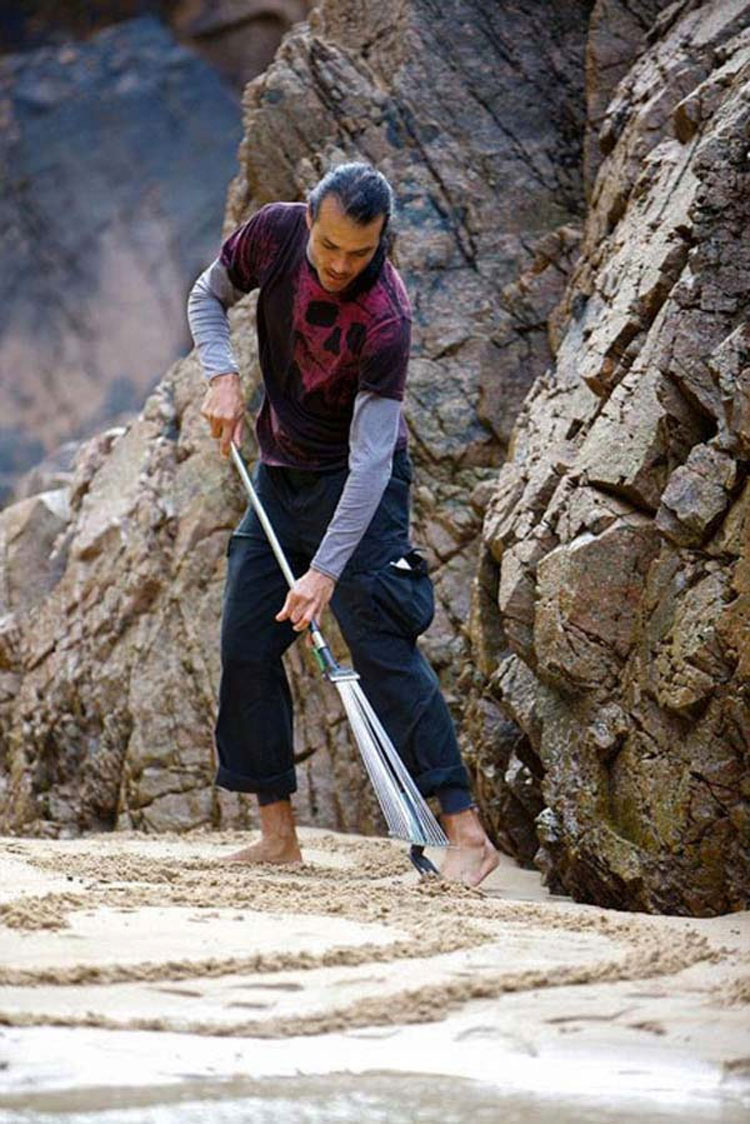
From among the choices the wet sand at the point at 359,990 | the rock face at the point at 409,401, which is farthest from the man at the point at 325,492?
the rock face at the point at 409,401

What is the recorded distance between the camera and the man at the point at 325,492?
4.49m

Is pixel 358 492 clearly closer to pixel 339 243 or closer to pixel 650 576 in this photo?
pixel 339 243

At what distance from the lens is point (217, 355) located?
4.94 metres

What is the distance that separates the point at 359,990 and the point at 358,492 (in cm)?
178

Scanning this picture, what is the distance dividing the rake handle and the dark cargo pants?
0.06 meters

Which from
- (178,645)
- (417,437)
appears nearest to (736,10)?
(417,437)

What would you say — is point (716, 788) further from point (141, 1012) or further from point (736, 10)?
point (736, 10)

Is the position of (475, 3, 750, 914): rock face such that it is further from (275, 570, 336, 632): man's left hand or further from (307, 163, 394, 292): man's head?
(307, 163, 394, 292): man's head

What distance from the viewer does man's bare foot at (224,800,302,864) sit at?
4895 millimetres

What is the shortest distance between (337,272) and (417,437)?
8.47 ft

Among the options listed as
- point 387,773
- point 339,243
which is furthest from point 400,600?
point 339,243

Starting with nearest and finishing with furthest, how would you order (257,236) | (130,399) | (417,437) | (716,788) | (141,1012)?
1. (141,1012)
2. (716,788)
3. (257,236)
4. (417,437)
5. (130,399)

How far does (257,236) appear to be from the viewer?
188 inches

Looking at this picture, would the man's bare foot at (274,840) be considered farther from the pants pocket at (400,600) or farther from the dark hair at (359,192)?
the dark hair at (359,192)
